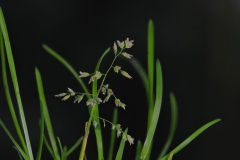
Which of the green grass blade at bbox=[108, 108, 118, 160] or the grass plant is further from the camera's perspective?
the green grass blade at bbox=[108, 108, 118, 160]

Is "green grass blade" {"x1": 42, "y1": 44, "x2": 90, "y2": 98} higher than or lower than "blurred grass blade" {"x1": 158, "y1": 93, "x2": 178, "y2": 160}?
higher

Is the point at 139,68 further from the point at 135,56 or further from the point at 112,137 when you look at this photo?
→ the point at 112,137

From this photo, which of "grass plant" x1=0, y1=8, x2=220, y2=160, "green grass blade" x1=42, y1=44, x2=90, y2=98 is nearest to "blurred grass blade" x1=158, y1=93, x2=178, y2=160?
"grass plant" x1=0, y1=8, x2=220, y2=160

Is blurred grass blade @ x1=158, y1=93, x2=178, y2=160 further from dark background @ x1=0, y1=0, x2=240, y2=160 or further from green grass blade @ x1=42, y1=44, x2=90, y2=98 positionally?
green grass blade @ x1=42, y1=44, x2=90, y2=98

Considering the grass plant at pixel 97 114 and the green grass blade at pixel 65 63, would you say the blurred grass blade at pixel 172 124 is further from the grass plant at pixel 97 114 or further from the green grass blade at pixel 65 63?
the green grass blade at pixel 65 63

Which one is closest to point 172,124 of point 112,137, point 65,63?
point 112,137

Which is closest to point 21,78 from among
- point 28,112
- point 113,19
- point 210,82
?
point 28,112

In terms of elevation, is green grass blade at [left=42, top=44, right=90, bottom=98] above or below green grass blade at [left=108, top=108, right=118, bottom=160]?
above

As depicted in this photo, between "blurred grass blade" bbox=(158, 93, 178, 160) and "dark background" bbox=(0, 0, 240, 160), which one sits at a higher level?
"dark background" bbox=(0, 0, 240, 160)

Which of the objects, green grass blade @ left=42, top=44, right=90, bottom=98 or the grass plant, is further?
green grass blade @ left=42, top=44, right=90, bottom=98
